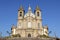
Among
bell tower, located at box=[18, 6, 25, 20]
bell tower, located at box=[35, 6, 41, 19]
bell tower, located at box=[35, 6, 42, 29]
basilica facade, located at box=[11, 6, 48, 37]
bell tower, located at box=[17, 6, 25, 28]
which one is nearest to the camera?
basilica facade, located at box=[11, 6, 48, 37]

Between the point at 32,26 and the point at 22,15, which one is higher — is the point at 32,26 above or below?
below

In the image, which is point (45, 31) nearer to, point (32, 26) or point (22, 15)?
point (32, 26)

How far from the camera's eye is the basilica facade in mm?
71750

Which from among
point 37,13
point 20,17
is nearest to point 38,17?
point 37,13

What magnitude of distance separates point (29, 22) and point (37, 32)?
19.6 ft

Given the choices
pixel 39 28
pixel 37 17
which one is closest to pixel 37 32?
pixel 39 28

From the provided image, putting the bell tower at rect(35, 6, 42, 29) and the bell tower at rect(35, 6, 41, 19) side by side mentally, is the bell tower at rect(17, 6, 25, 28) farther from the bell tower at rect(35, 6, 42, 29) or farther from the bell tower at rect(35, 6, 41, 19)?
the bell tower at rect(35, 6, 42, 29)

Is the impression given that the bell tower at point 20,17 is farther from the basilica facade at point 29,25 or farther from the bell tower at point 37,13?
the bell tower at point 37,13

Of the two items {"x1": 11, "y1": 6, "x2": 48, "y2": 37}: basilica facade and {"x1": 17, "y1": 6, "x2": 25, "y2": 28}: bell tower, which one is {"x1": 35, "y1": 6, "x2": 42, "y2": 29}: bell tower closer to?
{"x1": 11, "y1": 6, "x2": 48, "y2": 37}: basilica facade

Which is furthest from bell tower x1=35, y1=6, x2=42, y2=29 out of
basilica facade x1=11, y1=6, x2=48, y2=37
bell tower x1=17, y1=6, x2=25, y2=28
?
bell tower x1=17, y1=6, x2=25, y2=28

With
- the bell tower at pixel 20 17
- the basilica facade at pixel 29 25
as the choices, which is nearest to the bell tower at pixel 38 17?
the basilica facade at pixel 29 25

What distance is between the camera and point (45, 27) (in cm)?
7619

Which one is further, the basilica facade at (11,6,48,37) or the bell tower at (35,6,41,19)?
the bell tower at (35,6,41,19)

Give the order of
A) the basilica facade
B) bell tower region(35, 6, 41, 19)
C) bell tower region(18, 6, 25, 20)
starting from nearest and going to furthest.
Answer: the basilica facade
bell tower region(35, 6, 41, 19)
bell tower region(18, 6, 25, 20)
